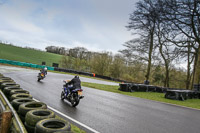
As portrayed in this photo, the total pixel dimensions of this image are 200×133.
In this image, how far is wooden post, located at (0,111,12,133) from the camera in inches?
143

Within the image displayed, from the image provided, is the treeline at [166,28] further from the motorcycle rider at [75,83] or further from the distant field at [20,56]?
the distant field at [20,56]

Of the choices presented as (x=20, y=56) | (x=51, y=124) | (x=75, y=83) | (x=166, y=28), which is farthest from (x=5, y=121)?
(x=20, y=56)

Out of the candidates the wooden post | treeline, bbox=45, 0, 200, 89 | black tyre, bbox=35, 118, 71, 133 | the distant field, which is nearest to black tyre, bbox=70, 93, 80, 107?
black tyre, bbox=35, 118, 71, 133

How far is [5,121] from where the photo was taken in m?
3.65

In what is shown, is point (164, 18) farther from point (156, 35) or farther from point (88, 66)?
point (88, 66)

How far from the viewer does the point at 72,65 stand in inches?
2018

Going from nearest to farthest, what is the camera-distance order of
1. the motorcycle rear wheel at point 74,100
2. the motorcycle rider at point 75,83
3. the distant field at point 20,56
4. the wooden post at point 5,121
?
1. the wooden post at point 5,121
2. the motorcycle rear wheel at point 74,100
3. the motorcycle rider at point 75,83
4. the distant field at point 20,56

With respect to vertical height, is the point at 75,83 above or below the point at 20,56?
below

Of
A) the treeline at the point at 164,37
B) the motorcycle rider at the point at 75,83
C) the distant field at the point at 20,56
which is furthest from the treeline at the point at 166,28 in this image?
the distant field at the point at 20,56

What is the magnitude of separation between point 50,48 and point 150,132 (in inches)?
3735

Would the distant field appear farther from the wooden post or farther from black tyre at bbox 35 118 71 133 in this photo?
black tyre at bbox 35 118 71 133

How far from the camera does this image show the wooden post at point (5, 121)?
3623mm

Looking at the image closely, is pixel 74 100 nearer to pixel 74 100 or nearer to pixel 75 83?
pixel 74 100

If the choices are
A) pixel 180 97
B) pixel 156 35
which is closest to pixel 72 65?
pixel 156 35
